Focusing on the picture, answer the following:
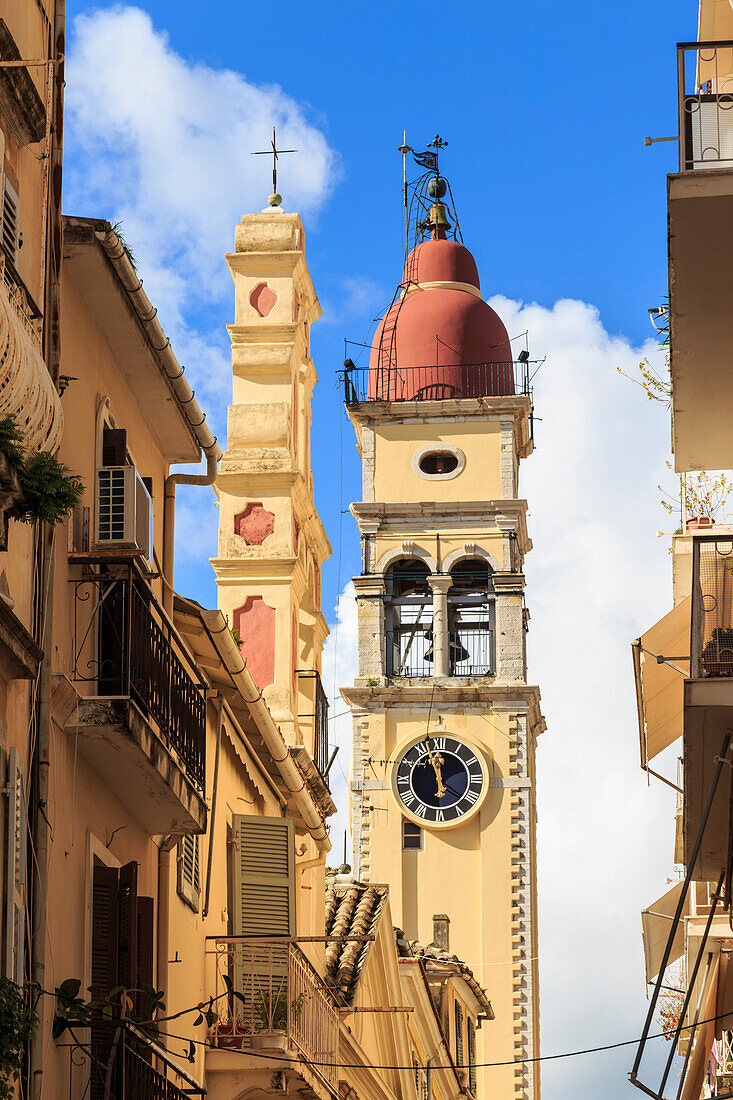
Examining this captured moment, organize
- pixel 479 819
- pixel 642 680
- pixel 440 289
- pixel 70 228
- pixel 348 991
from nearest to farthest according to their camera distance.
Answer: pixel 70 228
pixel 642 680
pixel 348 991
pixel 479 819
pixel 440 289

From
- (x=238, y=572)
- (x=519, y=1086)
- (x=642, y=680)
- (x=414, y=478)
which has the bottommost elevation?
(x=519, y=1086)

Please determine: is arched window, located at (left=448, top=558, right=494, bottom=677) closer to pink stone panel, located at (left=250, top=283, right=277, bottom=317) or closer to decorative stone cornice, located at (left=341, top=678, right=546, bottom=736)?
decorative stone cornice, located at (left=341, top=678, right=546, bottom=736)

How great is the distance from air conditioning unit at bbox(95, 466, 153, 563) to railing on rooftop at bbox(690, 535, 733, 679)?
130 inches

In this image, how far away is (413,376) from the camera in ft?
188

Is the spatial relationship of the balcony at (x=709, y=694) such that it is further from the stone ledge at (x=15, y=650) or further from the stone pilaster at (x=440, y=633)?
the stone pilaster at (x=440, y=633)

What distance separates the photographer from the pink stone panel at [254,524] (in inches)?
943

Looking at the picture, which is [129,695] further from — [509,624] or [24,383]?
[509,624]

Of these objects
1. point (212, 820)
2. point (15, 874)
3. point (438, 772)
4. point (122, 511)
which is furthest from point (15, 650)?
point (438, 772)

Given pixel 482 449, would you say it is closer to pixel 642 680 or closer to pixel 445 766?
pixel 445 766

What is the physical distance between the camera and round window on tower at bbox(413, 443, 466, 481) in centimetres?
5594

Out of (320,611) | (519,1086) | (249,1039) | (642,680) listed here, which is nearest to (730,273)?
(642,680)

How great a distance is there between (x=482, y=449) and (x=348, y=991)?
109ft

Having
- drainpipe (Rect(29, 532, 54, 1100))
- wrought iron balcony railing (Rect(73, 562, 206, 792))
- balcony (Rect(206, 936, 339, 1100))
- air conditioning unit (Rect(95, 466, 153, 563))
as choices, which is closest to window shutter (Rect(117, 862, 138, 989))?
wrought iron balcony railing (Rect(73, 562, 206, 792))

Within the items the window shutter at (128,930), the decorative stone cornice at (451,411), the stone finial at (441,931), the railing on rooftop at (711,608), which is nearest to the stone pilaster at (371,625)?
the decorative stone cornice at (451,411)
